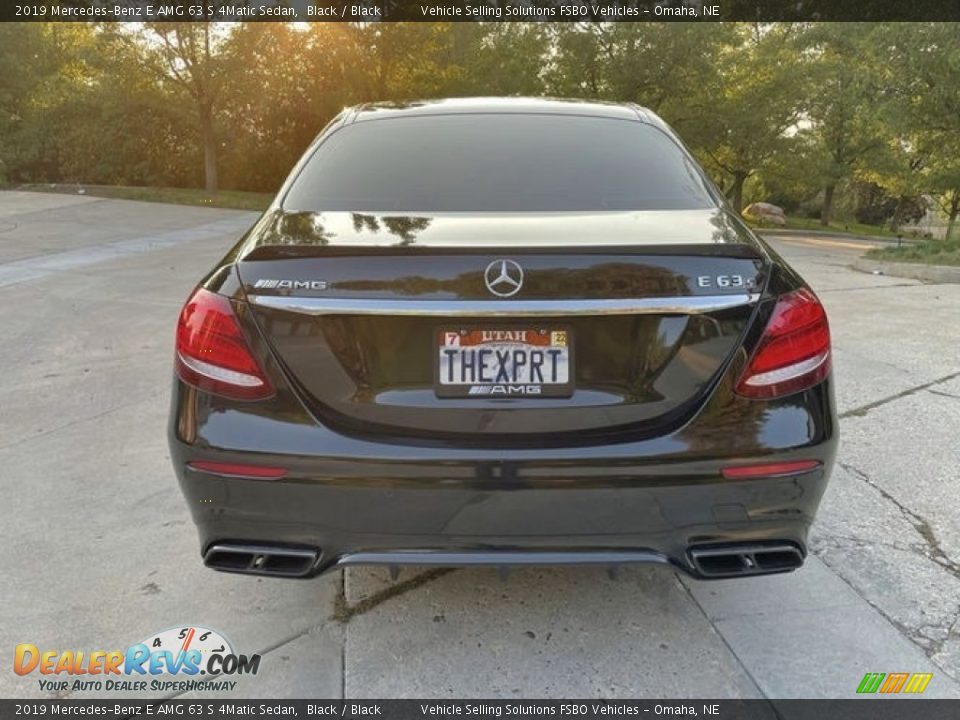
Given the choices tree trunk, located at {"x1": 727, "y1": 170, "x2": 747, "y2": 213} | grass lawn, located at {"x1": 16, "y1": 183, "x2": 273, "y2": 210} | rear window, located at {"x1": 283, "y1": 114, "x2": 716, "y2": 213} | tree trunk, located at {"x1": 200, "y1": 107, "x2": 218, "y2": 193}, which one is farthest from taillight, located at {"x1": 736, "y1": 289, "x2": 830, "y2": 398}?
tree trunk, located at {"x1": 727, "y1": 170, "x2": 747, "y2": 213}

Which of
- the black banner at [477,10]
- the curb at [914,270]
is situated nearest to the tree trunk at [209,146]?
the black banner at [477,10]

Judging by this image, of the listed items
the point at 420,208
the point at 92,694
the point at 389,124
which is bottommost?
the point at 92,694

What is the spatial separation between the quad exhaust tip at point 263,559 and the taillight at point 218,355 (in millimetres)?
438

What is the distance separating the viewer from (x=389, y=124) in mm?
3062

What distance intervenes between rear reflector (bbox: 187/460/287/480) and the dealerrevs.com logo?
698mm

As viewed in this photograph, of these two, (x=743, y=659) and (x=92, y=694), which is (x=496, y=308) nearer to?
(x=743, y=659)

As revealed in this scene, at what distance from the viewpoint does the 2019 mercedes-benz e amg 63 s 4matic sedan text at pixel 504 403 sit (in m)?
1.94

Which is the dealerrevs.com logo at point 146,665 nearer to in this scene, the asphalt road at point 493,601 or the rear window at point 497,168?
the asphalt road at point 493,601

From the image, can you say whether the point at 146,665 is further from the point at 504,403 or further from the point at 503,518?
the point at 504,403

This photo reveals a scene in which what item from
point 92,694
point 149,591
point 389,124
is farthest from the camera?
point 389,124

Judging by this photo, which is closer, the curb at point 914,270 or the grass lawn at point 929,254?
the curb at point 914,270
